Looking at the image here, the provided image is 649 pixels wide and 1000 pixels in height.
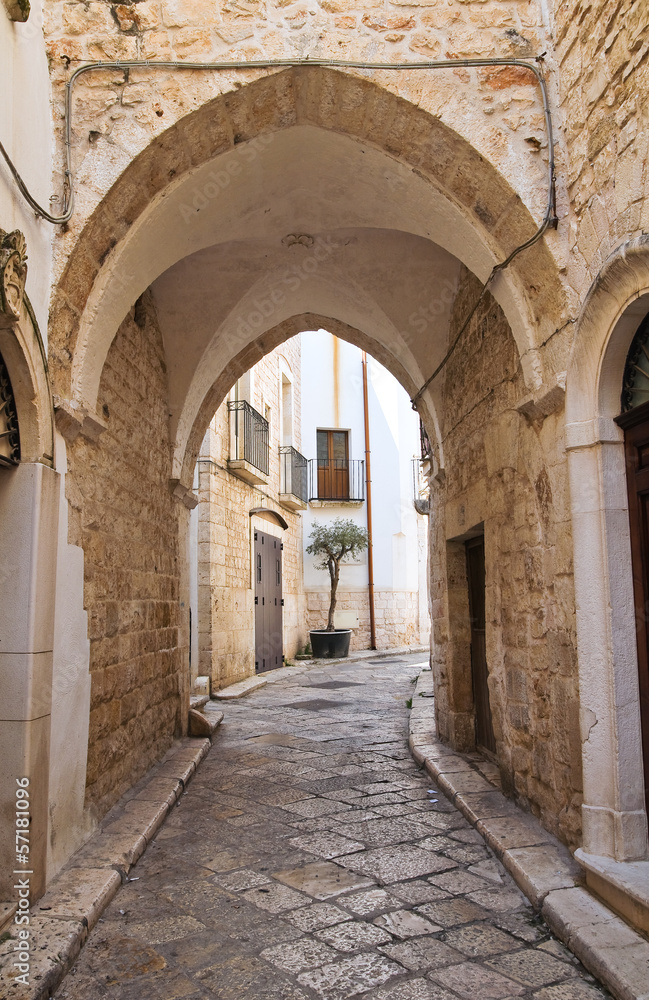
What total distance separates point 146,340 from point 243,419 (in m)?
5.19

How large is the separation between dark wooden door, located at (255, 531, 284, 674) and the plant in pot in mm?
1712

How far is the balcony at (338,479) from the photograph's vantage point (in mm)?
17250

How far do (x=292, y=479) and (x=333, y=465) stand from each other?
2590 millimetres

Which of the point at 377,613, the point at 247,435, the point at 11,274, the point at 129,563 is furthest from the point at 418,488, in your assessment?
the point at 11,274

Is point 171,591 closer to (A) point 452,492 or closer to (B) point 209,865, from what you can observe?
(A) point 452,492

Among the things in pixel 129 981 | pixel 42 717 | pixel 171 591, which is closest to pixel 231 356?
pixel 171 591

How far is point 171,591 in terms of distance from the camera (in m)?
6.07

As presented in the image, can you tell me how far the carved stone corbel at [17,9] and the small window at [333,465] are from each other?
14.4 m

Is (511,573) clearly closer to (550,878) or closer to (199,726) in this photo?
(550,878)

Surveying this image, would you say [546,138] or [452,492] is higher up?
[546,138]

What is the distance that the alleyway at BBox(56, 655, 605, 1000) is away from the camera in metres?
2.38

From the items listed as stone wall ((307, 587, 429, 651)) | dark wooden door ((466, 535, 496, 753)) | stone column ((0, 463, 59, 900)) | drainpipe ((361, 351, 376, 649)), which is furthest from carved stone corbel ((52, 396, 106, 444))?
drainpipe ((361, 351, 376, 649))

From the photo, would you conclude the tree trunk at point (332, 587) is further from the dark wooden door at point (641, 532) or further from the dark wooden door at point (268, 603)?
the dark wooden door at point (641, 532)

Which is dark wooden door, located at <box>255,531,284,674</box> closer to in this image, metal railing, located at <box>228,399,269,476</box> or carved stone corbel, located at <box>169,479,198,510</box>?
metal railing, located at <box>228,399,269,476</box>
